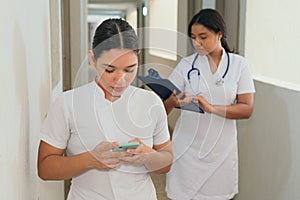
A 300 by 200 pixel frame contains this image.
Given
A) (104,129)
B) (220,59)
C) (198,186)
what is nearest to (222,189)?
(198,186)

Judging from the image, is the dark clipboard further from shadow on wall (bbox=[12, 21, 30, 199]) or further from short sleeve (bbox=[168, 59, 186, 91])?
shadow on wall (bbox=[12, 21, 30, 199])

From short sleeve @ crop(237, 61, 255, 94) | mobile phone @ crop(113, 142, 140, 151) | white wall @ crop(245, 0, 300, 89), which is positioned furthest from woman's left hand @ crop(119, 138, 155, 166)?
white wall @ crop(245, 0, 300, 89)

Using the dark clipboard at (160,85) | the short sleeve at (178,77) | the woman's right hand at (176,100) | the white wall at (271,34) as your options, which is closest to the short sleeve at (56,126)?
the dark clipboard at (160,85)

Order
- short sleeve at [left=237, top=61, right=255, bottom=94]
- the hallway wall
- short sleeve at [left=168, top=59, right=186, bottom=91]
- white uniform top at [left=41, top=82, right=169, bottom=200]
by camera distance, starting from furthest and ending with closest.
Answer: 1. the hallway wall
2. short sleeve at [left=237, top=61, right=255, bottom=94]
3. short sleeve at [left=168, top=59, right=186, bottom=91]
4. white uniform top at [left=41, top=82, right=169, bottom=200]

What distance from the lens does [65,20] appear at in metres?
2.77

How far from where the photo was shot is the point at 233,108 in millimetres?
1790

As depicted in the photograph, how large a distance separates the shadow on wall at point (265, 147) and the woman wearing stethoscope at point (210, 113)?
377 mm

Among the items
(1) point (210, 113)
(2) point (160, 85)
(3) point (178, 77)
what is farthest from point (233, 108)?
(2) point (160, 85)

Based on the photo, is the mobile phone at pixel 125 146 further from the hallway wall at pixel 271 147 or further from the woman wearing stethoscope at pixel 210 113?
the hallway wall at pixel 271 147

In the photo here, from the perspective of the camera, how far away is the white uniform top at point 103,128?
1012mm

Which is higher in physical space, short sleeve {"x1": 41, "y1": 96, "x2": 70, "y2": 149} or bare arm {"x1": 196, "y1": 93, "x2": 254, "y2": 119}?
short sleeve {"x1": 41, "y1": 96, "x2": 70, "y2": 149}

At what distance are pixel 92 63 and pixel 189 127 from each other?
87 centimetres

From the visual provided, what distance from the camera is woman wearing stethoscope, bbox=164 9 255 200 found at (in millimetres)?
1790

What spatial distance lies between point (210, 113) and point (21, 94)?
0.99m
